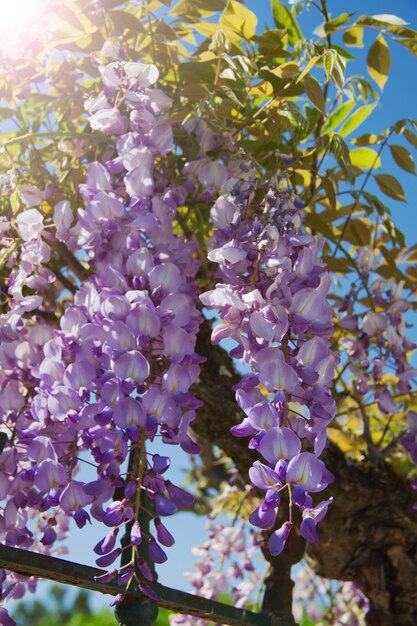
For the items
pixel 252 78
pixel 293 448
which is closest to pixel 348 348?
pixel 252 78

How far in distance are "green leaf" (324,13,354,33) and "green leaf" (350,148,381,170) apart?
0.23 metres

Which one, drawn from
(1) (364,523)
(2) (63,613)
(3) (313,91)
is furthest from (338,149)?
(2) (63,613)

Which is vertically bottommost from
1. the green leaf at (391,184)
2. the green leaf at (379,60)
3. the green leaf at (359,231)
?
the green leaf at (359,231)

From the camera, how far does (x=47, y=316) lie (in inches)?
49.8

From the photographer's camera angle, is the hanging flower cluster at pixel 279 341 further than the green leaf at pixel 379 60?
No

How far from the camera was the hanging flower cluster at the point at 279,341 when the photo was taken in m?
0.68

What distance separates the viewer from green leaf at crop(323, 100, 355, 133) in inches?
47.6

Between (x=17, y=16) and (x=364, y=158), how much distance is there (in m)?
0.61

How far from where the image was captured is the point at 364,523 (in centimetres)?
138

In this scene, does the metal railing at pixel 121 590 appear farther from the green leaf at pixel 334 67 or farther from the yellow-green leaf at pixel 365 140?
the yellow-green leaf at pixel 365 140

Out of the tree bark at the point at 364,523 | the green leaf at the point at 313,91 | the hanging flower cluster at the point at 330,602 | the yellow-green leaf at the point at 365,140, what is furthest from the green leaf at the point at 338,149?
the hanging flower cluster at the point at 330,602

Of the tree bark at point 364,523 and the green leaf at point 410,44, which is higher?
the green leaf at point 410,44

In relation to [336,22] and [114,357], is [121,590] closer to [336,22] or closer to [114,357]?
[114,357]

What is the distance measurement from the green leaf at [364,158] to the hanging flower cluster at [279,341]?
1.45ft
